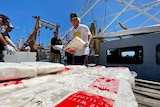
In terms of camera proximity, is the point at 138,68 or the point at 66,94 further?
the point at 138,68

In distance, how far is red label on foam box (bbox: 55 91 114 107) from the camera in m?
0.69

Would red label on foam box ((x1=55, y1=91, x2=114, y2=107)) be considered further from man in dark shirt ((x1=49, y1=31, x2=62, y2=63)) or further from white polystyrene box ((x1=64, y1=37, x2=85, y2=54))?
man in dark shirt ((x1=49, y1=31, x2=62, y2=63))

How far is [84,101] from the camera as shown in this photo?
727mm

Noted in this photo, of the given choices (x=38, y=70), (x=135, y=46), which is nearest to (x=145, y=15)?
(x=135, y=46)

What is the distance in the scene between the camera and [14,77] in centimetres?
108

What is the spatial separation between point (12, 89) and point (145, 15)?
7028mm

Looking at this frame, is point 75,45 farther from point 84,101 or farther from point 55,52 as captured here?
point 55,52

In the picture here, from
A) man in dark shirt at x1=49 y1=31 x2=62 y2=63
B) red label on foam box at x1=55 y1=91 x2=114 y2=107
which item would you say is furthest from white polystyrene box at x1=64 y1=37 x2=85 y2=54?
man in dark shirt at x1=49 y1=31 x2=62 y2=63

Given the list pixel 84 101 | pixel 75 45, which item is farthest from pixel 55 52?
pixel 84 101

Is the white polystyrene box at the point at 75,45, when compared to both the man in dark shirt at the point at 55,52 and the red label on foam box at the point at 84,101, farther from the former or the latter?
the man in dark shirt at the point at 55,52

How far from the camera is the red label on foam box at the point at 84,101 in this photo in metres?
0.69

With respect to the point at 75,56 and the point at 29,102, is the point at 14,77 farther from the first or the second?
the point at 75,56

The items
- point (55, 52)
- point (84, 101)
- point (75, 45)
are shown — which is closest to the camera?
point (84, 101)

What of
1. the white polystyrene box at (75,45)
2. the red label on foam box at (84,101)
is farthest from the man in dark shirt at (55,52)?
the red label on foam box at (84,101)
